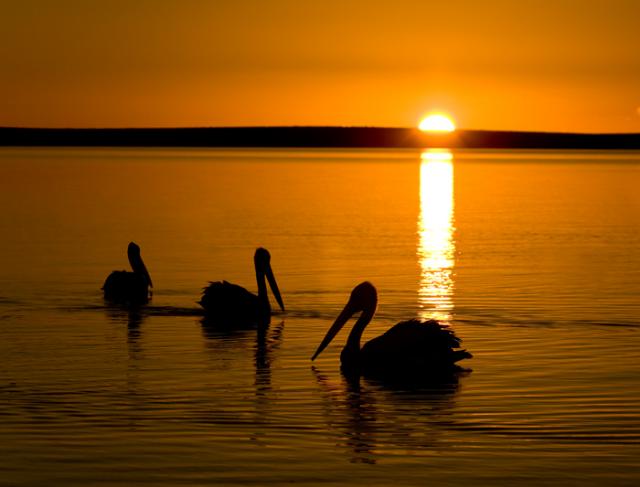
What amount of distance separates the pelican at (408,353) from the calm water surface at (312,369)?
47 cm

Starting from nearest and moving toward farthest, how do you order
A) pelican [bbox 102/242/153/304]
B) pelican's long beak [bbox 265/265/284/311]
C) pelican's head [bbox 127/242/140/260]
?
pelican's long beak [bbox 265/265/284/311] < pelican [bbox 102/242/153/304] < pelican's head [bbox 127/242/140/260]

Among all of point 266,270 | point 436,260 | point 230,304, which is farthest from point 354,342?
point 436,260

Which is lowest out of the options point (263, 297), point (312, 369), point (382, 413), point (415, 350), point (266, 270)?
point (382, 413)

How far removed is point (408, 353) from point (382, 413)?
86.3 inches

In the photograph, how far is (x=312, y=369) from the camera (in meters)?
15.0

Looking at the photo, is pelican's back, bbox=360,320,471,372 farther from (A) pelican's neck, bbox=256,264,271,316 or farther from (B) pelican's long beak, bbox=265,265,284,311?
(B) pelican's long beak, bbox=265,265,284,311

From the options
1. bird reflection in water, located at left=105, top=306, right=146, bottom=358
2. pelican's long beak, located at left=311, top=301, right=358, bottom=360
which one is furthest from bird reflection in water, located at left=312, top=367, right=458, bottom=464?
bird reflection in water, located at left=105, top=306, right=146, bottom=358

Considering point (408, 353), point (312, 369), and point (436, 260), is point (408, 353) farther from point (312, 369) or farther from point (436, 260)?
point (436, 260)

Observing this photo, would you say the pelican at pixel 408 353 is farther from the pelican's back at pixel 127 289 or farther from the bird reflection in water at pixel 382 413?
the pelican's back at pixel 127 289

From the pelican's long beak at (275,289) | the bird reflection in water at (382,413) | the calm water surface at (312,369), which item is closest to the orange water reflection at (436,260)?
the calm water surface at (312,369)

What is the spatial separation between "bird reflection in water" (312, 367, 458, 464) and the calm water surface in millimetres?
32

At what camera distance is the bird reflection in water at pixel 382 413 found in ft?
36.4

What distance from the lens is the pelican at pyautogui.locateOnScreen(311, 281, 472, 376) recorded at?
14516 mm

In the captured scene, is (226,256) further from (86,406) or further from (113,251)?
(86,406)
